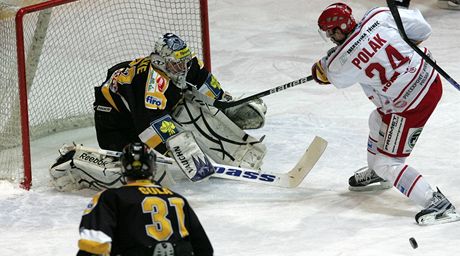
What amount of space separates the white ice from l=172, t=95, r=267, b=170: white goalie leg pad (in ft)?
0.53

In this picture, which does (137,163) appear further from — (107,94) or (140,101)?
(107,94)

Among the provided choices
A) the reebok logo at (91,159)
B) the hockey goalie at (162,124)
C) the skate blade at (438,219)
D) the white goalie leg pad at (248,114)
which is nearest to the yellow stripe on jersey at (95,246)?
the hockey goalie at (162,124)

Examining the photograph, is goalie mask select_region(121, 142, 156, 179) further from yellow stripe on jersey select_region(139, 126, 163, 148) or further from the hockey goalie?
yellow stripe on jersey select_region(139, 126, 163, 148)

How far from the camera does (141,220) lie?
3.45 m

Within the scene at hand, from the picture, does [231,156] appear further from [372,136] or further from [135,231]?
[135,231]

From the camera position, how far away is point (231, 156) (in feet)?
19.1

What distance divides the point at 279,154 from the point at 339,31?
132cm

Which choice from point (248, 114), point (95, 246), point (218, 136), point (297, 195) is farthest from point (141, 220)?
point (248, 114)

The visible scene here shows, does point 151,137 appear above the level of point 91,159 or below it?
above

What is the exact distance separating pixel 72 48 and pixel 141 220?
335 cm

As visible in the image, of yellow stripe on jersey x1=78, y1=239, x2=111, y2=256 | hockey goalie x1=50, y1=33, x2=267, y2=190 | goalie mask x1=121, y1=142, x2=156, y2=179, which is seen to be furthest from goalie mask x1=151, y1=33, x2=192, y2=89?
yellow stripe on jersey x1=78, y1=239, x2=111, y2=256

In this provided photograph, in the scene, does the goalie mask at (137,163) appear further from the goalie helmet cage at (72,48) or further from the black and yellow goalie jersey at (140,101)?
→ the goalie helmet cage at (72,48)

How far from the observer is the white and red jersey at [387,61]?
4977 mm

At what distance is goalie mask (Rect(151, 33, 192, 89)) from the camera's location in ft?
17.6
